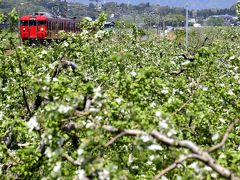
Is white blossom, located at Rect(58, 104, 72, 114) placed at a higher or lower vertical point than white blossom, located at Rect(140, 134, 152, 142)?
higher

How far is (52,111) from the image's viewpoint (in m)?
6.04

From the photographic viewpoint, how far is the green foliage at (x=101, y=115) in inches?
248

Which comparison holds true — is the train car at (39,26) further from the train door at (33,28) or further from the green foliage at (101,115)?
the green foliage at (101,115)

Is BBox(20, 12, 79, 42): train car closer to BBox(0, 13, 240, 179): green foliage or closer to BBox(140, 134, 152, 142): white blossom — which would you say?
BBox(0, 13, 240, 179): green foliage

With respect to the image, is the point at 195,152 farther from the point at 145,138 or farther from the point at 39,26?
the point at 39,26

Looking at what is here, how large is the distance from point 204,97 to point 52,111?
544cm

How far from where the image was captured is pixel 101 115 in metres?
6.72

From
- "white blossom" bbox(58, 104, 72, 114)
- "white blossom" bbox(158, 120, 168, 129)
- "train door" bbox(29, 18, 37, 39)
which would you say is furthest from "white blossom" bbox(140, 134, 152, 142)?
"train door" bbox(29, 18, 37, 39)

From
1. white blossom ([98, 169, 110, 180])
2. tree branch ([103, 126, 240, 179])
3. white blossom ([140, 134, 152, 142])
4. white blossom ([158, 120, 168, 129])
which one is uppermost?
white blossom ([158, 120, 168, 129])

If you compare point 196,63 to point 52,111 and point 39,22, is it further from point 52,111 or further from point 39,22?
point 39,22

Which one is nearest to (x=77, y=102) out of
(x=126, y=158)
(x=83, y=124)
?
(x=83, y=124)

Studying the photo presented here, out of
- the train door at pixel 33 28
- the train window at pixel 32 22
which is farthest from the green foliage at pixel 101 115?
the train window at pixel 32 22

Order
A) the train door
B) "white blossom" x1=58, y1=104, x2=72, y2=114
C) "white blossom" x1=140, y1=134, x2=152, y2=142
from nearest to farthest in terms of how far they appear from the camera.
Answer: "white blossom" x1=140, y1=134, x2=152, y2=142 < "white blossom" x1=58, y1=104, x2=72, y2=114 < the train door

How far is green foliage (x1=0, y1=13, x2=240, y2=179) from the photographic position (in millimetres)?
6305
